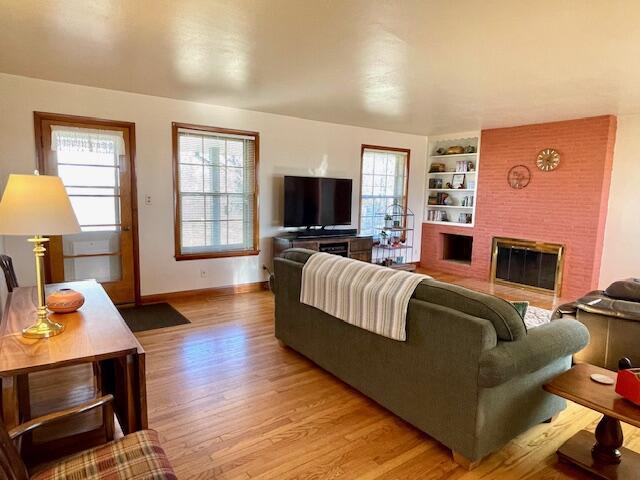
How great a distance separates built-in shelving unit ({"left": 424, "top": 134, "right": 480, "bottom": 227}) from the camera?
6.68 m

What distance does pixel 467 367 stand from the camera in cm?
191

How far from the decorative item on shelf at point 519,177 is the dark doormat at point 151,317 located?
→ 5010mm

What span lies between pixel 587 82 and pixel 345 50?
2.31m

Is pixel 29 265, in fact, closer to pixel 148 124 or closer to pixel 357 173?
pixel 148 124

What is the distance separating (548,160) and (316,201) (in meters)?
3.32

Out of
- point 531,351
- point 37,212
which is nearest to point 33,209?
point 37,212

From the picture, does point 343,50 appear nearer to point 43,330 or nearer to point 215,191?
point 43,330

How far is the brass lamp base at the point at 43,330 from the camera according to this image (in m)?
1.68

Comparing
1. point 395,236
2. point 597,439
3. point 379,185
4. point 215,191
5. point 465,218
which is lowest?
point 597,439

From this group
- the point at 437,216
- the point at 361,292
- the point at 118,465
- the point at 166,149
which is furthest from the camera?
the point at 437,216

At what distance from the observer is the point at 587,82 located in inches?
139

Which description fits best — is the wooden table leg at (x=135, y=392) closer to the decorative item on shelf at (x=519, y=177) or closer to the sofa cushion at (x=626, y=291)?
the sofa cushion at (x=626, y=291)

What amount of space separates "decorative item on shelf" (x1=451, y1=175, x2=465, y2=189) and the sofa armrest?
16.2ft

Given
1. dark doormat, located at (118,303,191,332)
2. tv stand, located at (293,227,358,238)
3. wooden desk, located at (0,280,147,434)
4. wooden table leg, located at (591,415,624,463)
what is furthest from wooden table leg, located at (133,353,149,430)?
tv stand, located at (293,227,358,238)
